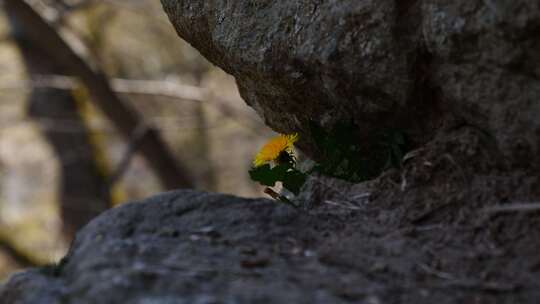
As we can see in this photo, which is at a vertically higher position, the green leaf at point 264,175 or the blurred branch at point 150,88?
the blurred branch at point 150,88

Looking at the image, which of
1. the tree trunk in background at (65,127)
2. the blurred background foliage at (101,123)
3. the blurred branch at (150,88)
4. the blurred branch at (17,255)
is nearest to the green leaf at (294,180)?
the blurred background foliage at (101,123)

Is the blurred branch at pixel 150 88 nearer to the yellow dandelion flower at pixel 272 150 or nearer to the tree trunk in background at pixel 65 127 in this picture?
the tree trunk in background at pixel 65 127

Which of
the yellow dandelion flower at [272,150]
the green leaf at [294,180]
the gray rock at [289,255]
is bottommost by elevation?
the gray rock at [289,255]

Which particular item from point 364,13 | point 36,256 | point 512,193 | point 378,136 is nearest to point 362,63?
point 364,13

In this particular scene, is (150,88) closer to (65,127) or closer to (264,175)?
(65,127)

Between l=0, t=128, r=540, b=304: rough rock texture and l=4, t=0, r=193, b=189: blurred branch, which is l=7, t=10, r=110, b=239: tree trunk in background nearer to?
l=4, t=0, r=193, b=189: blurred branch

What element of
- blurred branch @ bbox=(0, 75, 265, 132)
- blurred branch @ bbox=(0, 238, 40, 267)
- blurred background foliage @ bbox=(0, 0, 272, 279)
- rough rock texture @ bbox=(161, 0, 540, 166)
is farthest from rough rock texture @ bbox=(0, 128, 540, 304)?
blurred branch @ bbox=(0, 238, 40, 267)

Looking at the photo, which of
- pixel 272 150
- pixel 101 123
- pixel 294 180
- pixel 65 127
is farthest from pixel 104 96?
pixel 294 180
